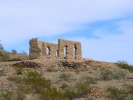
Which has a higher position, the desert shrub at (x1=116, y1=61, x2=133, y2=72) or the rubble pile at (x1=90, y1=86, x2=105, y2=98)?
the desert shrub at (x1=116, y1=61, x2=133, y2=72)

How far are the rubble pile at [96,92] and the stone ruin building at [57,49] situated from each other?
22108 mm

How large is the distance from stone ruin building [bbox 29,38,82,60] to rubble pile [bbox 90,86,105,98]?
22.1 metres

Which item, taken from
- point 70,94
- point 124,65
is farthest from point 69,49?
point 70,94

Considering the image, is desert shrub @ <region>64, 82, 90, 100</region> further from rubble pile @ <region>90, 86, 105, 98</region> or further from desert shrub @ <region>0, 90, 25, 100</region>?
desert shrub @ <region>0, 90, 25, 100</region>

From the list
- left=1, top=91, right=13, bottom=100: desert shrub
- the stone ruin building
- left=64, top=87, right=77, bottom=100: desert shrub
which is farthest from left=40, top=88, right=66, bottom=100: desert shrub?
the stone ruin building

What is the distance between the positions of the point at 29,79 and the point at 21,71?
4125 mm

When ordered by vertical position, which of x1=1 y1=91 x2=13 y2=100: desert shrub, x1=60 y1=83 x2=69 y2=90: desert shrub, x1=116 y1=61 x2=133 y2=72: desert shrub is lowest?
x1=1 y1=91 x2=13 y2=100: desert shrub

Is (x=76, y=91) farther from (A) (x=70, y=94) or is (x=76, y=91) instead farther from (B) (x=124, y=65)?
(B) (x=124, y=65)

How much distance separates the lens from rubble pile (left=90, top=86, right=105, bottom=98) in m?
16.5

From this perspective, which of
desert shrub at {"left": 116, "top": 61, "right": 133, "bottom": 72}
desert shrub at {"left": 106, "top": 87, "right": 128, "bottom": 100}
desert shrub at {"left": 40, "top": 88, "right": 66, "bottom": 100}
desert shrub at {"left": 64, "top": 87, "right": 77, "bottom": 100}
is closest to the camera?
desert shrub at {"left": 40, "top": 88, "right": 66, "bottom": 100}

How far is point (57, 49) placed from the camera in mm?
43875

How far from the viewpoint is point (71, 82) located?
2000 cm

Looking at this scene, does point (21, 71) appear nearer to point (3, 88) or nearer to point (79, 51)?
point (3, 88)

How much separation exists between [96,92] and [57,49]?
1069 inches
